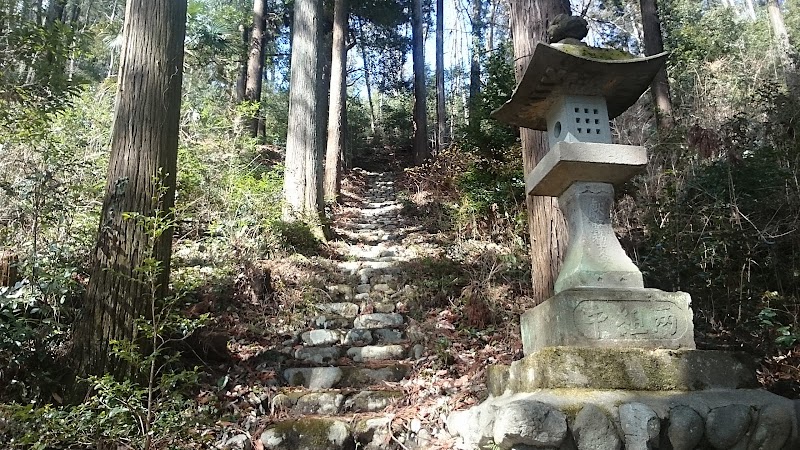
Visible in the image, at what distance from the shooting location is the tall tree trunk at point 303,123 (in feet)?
28.9

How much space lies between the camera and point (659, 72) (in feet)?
28.4

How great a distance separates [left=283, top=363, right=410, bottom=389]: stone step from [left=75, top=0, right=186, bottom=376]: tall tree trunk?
1321mm

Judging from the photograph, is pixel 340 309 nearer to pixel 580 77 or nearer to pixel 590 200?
pixel 590 200

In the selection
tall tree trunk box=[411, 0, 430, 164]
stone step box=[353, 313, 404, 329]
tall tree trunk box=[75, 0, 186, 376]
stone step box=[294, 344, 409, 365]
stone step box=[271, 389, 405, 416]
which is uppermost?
tall tree trunk box=[411, 0, 430, 164]

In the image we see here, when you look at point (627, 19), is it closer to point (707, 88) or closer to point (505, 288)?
point (707, 88)

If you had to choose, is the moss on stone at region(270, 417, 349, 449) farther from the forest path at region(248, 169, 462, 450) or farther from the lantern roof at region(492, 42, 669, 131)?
the lantern roof at region(492, 42, 669, 131)

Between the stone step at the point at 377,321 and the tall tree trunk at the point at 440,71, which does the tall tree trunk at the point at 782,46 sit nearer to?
the stone step at the point at 377,321

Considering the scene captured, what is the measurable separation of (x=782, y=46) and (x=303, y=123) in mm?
10468

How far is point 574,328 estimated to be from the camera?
3.15m

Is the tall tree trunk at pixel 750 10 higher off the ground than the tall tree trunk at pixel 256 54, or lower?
higher

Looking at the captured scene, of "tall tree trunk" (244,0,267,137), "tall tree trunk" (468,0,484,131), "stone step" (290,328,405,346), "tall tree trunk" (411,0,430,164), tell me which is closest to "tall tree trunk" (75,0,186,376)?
"stone step" (290,328,405,346)

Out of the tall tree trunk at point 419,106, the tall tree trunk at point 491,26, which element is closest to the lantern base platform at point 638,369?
the tall tree trunk at point 419,106

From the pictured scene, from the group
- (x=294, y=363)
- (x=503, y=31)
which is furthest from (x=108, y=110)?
(x=503, y=31)

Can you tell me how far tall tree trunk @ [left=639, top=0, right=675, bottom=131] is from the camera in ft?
28.3
